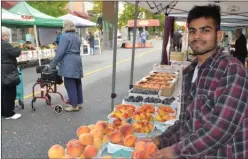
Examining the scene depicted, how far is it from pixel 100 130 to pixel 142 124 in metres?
0.59

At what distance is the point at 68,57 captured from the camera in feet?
20.4

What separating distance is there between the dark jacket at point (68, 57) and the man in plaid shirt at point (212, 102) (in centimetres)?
461

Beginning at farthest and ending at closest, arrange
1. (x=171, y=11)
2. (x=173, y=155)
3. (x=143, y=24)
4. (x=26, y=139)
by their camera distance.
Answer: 1. (x=143, y=24)
2. (x=171, y=11)
3. (x=26, y=139)
4. (x=173, y=155)

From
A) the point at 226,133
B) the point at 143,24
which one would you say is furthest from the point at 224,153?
the point at 143,24

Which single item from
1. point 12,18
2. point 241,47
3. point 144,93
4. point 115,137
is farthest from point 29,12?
point 115,137

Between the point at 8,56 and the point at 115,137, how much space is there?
413 cm

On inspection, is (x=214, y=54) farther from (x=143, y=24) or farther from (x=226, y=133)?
(x=143, y=24)

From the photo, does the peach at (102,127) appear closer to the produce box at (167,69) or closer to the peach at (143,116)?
the peach at (143,116)

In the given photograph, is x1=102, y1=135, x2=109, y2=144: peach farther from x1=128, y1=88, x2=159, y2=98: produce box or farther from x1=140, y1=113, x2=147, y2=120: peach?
x1=128, y1=88, x2=159, y2=98: produce box

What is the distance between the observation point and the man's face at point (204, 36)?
1721 millimetres

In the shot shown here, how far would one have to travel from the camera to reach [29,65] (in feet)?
49.4

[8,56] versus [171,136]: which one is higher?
[8,56]

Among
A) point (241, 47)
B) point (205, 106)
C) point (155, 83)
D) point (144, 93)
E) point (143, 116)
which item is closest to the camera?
point (205, 106)

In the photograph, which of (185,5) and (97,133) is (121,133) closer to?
(97,133)
